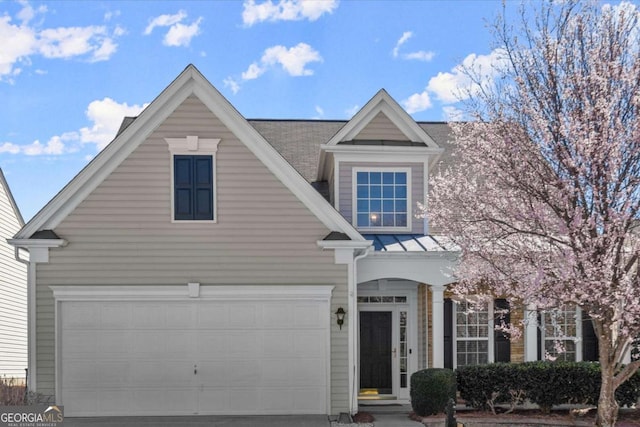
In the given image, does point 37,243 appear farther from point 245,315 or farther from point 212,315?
point 245,315

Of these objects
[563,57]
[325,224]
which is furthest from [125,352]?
[563,57]

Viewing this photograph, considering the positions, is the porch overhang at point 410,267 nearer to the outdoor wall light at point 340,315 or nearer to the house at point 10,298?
the outdoor wall light at point 340,315

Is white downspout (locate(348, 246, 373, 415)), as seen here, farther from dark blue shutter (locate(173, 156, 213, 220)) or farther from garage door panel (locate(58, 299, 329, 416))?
dark blue shutter (locate(173, 156, 213, 220))

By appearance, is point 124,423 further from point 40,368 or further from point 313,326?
point 313,326

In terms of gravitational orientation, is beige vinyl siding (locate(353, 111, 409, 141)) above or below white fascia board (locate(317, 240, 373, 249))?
above

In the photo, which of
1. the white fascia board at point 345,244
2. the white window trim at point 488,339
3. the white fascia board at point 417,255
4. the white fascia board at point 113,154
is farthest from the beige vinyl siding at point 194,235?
the white window trim at point 488,339

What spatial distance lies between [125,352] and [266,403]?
113 inches

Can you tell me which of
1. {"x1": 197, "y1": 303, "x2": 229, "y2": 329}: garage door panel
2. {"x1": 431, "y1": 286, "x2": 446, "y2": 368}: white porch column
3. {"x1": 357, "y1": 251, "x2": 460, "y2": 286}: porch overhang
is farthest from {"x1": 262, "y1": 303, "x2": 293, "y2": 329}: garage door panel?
{"x1": 431, "y1": 286, "x2": 446, "y2": 368}: white porch column

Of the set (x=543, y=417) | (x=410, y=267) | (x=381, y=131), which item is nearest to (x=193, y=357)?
(x=410, y=267)

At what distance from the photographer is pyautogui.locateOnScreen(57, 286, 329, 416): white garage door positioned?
1136cm

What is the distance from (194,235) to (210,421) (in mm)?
A: 3449

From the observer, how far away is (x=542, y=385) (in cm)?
1165

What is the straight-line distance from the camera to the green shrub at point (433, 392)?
11180mm

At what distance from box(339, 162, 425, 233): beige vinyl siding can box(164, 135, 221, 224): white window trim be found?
309cm
